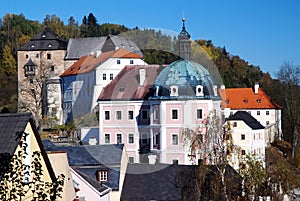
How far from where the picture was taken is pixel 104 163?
1962 cm

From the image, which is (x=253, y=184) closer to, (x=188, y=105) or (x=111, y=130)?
(x=188, y=105)

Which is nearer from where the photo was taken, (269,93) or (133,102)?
(133,102)

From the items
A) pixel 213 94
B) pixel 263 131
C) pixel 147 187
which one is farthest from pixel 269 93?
pixel 147 187

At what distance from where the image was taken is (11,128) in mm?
7570

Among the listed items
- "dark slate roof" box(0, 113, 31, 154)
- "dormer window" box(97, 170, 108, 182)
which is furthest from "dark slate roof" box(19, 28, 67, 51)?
"dark slate roof" box(0, 113, 31, 154)

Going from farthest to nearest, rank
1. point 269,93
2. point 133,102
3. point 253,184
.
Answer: point 269,93, point 133,102, point 253,184

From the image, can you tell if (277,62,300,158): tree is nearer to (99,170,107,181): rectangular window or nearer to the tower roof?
the tower roof

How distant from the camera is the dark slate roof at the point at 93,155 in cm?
1933

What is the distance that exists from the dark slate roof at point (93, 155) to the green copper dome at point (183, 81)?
13938mm

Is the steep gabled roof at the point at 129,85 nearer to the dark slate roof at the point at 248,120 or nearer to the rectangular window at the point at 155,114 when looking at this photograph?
the rectangular window at the point at 155,114

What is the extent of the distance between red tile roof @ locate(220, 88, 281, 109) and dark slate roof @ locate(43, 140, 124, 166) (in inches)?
1285

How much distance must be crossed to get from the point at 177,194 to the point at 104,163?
8.45 feet

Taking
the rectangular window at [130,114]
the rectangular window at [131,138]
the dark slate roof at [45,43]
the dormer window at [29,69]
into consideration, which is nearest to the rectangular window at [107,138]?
the rectangular window at [131,138]

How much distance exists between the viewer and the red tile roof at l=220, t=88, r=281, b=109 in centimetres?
5319
